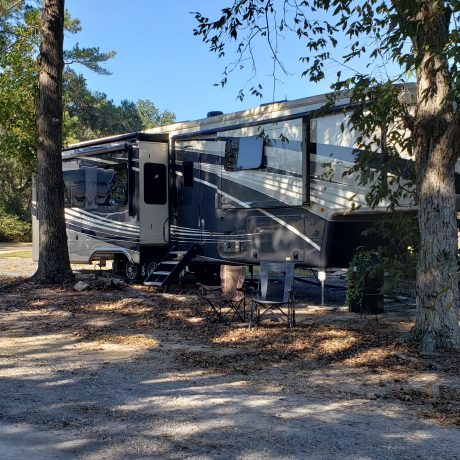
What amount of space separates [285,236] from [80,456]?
7.09 meters

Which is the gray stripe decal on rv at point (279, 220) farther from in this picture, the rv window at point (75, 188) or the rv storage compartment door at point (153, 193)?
the rv window at point (75, 188)

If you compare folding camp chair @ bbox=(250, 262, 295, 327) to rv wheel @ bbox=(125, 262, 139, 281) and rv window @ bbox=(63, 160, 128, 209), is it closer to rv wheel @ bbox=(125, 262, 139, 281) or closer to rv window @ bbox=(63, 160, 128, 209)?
rv wheel @ bbox=(125, 262, 139, 281)

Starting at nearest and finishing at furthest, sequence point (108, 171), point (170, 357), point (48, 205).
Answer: point (170, 357) → point (48, 205) → point (108, 171)

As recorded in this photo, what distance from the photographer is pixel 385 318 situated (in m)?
9.40

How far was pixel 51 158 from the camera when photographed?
12836mm

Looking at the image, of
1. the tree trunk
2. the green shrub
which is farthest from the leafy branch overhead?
the tree trunk

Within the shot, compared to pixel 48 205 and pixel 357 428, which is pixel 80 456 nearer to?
pixel 357 428

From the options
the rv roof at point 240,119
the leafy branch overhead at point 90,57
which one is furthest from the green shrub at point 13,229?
the rv roof at point 240,119

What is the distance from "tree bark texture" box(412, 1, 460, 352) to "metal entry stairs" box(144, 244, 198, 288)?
629cm

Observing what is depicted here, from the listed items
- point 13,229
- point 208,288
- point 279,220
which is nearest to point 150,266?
point 208,288

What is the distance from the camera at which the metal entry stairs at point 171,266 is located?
1223 cm

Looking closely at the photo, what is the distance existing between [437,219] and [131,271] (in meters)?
8.43

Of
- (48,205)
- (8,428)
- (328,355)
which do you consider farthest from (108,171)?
(8,428)

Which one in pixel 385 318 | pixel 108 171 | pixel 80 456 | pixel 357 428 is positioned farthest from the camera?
pixel 108 171
